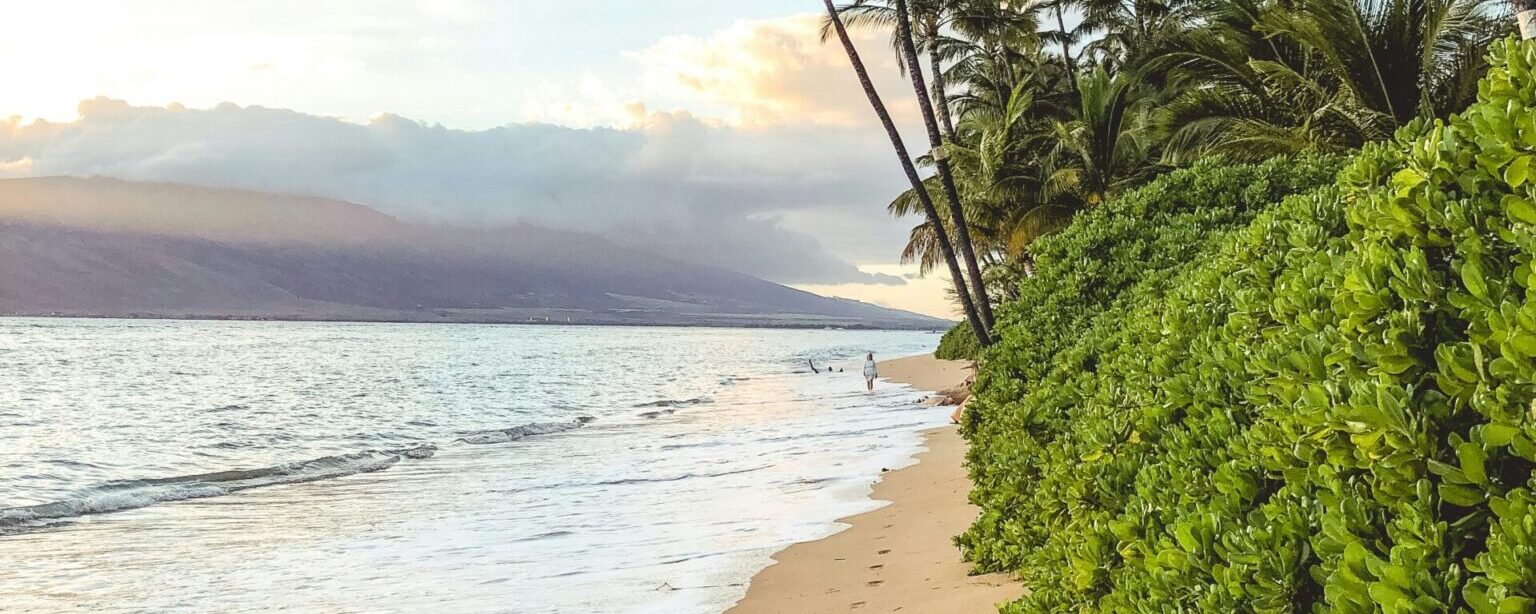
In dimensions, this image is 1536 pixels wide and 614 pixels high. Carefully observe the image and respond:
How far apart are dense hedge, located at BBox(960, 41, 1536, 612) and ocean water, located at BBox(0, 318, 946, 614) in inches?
176

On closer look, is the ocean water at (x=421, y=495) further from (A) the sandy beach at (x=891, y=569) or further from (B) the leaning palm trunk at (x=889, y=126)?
(B) the leaning palm trunk at (x=889, y=126)

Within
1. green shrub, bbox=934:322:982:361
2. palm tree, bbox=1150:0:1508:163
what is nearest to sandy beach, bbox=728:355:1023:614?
palm tree, bbox=1150:0:1508:163

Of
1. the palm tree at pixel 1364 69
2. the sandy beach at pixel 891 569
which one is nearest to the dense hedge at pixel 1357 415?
the sandy beach at pixel 891 569

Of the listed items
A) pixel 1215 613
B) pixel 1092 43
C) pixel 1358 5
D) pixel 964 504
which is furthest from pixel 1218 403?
pixel 1092 43

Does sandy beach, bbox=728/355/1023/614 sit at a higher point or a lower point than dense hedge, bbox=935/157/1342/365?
lower

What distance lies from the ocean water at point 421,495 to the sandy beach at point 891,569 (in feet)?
1.15

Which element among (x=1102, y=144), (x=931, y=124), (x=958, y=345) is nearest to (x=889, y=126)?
(x=931, y=124)

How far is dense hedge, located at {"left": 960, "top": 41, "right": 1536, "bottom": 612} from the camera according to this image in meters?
1.87

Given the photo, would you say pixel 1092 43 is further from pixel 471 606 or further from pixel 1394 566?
pixel 1394 566

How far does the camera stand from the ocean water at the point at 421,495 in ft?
27.2

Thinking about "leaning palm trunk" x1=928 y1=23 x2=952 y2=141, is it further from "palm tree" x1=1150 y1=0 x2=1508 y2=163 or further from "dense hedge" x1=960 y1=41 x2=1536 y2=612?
"dense hedge" x1=960 y1=41 x2=1536 y2=612

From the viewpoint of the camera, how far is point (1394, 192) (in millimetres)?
2375

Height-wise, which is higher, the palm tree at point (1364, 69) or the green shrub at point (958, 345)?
the palm tree at point (1364, 69)

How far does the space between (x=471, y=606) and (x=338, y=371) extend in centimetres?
4333
